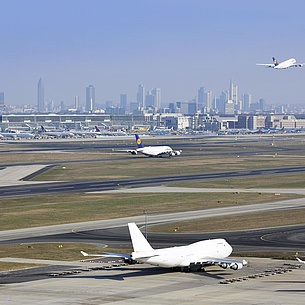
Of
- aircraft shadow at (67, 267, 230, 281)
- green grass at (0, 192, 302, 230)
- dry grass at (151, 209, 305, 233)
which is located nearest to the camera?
aircraft shadow at (67, 267, 230, 281)

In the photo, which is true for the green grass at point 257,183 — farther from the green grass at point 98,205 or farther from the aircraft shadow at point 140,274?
the aircraft shadow at point 140,274

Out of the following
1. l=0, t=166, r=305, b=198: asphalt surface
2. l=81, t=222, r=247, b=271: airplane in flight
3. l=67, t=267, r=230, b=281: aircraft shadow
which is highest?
l=81, t=222, r=247, b=271: airplane in flight

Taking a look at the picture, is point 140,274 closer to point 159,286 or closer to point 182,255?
point 182,255

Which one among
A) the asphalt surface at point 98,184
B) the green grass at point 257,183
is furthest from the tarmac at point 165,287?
the green grass at point 257,183

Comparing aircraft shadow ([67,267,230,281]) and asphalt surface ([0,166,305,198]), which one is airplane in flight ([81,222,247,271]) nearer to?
aircraft shadow ([67,267,230,281])

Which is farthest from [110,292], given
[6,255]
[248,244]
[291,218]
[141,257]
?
[291,218]

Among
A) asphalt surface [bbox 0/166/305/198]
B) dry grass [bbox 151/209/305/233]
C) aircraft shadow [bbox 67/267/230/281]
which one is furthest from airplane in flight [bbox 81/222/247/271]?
asphalt surface [bbox 0/166/305/198]

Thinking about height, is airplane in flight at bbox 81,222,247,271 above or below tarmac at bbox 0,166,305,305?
above

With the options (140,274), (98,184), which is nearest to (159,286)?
(140,274)
